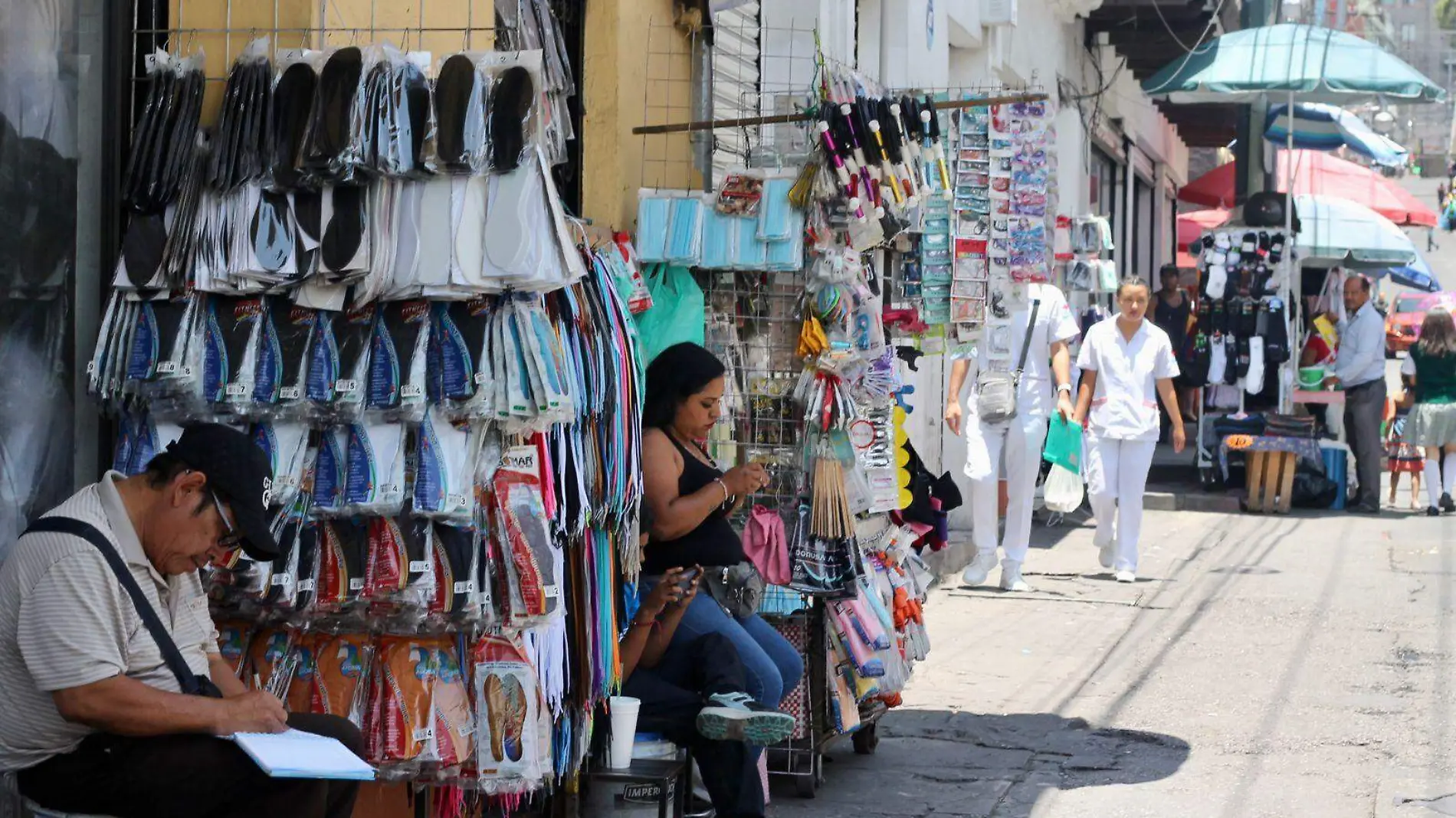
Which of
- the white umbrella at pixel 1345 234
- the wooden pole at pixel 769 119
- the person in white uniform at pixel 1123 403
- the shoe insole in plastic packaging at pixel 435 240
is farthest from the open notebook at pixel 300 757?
the white umbrella at pixel 1345 234

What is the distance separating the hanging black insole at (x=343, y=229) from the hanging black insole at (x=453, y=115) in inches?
10.7

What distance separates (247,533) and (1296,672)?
625 cm

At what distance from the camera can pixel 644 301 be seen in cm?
635

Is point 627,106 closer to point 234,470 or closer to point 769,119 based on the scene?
point 769,119

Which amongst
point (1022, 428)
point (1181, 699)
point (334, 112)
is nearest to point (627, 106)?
point (334, 112)

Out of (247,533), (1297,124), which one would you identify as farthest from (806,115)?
(1297,124)

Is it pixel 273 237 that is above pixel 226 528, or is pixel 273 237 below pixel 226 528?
above

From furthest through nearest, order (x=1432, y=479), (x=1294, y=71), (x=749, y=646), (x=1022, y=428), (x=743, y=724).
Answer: (x=1432, y=479)
(x=1294, y=71)
(x=1022, y=428)
(x=749, y=646)
(x=743, y=724)

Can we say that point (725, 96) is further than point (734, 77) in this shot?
No

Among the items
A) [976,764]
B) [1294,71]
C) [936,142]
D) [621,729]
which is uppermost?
[1294,71]

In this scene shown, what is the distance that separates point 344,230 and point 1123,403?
7448 mm

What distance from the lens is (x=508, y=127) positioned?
4848 millimetres

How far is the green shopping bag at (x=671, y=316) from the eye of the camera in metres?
6.49

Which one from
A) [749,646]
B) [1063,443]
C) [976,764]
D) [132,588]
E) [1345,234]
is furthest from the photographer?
[1345,234]
